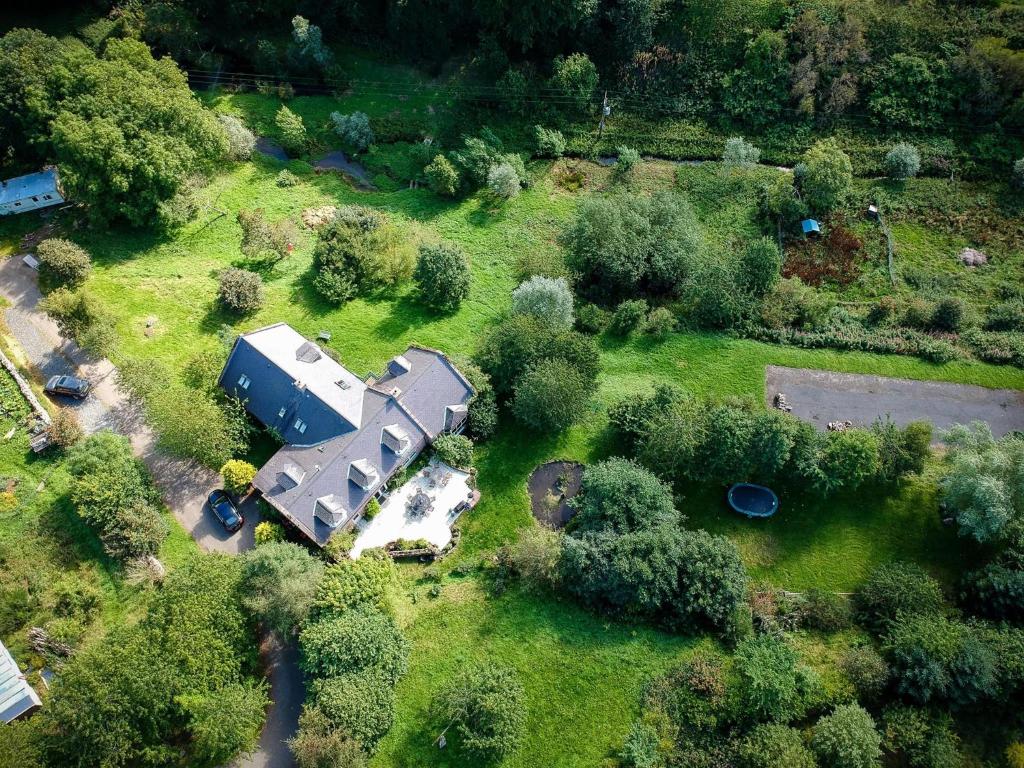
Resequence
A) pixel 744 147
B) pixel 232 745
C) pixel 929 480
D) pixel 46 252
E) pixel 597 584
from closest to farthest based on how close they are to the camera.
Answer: pixel 232 745 → pixel 597 584 → pixel 929 480 → pixel 46 252 → pixel 744 147

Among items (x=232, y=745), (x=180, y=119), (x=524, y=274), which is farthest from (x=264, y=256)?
(x=232, y=745)

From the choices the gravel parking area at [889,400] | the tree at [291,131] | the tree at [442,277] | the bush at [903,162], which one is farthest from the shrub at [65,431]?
the bush at [903,162]

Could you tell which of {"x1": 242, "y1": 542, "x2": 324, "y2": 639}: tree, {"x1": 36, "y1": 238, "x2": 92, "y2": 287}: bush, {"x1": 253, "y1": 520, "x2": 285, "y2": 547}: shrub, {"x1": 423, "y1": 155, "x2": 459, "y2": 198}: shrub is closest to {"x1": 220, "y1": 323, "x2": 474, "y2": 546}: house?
{"x1": 253, "y1": 520, "x2": 285, "y2": 547}: shrub

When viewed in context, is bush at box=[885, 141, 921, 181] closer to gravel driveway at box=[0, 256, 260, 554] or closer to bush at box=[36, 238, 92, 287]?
gravel driveway at box=[0, 256, 260, 554]

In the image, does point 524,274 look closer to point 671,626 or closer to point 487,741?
point 671,626

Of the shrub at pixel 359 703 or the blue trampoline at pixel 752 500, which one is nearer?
the shrub at pixel 359 703

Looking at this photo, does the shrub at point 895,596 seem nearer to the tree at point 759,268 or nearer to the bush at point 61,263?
the tree at point 759,268

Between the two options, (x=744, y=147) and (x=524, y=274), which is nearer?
(x=524, y=274)
